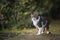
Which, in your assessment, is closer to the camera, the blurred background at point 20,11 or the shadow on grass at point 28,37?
the shadow on grass at point 28,37

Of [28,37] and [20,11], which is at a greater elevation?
[20,11]

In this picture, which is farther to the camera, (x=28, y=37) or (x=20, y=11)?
(x=20, y=11)

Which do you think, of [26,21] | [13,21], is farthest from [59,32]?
[13,21]

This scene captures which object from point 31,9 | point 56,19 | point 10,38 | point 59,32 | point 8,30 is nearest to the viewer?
point 10,38

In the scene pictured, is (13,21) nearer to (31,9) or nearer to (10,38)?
(31,9)

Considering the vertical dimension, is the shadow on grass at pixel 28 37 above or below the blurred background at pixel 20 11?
below

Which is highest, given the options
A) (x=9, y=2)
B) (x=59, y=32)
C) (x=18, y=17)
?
(x=9, y=2)

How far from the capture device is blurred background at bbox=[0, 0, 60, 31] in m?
8.93

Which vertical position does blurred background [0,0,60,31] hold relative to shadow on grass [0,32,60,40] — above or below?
above

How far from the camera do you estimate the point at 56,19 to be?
32.8 ft

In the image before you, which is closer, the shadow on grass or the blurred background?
the shadow on grass

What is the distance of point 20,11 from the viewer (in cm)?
924

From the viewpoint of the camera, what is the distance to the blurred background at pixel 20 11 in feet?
29.3

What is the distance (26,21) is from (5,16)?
0.93 meters
